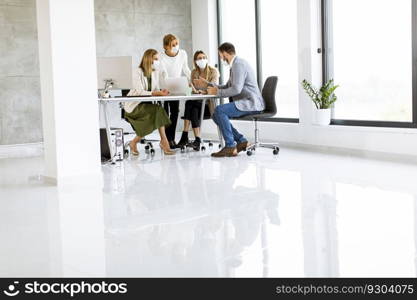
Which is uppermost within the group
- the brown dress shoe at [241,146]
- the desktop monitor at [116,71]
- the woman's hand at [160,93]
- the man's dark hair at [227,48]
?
the man's dark hair at [227,48]

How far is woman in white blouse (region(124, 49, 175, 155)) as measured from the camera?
291 inches

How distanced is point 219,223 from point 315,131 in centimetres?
459

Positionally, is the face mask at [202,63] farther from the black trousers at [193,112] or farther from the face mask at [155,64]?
the face mask at [155,64]

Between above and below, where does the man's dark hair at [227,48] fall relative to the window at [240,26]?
below

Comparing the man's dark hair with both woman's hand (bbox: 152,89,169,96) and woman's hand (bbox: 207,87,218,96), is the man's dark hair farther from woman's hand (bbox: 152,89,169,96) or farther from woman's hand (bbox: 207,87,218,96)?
woman's hand (bbox: 152,89,169,96)

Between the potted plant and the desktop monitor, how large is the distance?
8.34 ft

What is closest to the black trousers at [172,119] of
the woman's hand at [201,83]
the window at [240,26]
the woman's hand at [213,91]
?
the woman's hand at [201,83]

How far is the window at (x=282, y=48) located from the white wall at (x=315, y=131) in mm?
493

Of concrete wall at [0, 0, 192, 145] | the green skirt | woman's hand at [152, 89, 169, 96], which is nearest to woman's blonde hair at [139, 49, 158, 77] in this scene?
woman's hand at [152, 89, 169, 96]

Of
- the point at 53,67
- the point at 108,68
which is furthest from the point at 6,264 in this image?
the point at 108,68

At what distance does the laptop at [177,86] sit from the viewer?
7.64 meters

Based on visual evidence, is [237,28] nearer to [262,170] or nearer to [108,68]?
[108,68]

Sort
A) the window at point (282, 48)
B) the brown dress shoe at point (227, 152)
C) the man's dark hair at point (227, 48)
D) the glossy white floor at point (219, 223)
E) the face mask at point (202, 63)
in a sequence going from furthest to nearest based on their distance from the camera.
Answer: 1. the window at point (282, 48)
2. the face mask at point (202, 63)
3. the brown dress shoe at point (227, 152)
4. the man's dark hair at point (227, 48)
5. the glossy white floor at point (219, 223)

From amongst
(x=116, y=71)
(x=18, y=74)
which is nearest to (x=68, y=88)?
(x=116, y=71)
